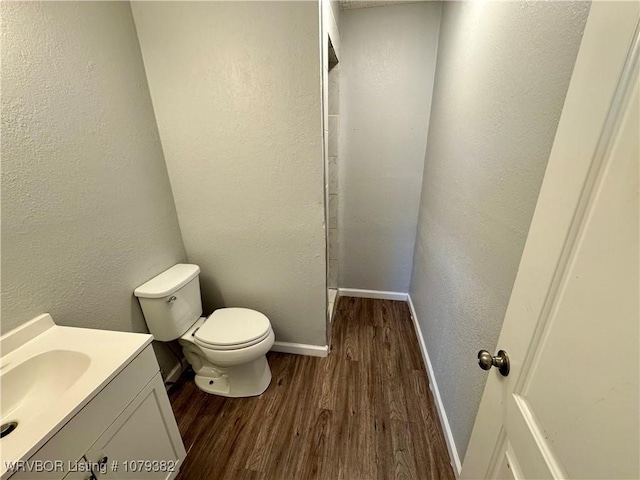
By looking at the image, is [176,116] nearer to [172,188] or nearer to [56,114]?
[172,188]

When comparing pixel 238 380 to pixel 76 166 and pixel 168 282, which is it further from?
pixel 76 166

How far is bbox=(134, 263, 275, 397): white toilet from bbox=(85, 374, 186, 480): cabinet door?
1.32ft

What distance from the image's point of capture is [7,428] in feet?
2.59

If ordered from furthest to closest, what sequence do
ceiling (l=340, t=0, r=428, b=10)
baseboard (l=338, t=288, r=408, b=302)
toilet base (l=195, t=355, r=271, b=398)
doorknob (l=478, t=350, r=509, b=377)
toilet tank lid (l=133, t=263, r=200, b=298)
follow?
baseboard (l=338, t=288, r=408, b=302), ceiling (l=340, t=0, r=428, b=10), toilet base (l=195, t=355, r=271, b=398), toilet tank lid (l=133, t=263, r=200, b=298), doorknob (l=478, t=350, r=509, b=377)

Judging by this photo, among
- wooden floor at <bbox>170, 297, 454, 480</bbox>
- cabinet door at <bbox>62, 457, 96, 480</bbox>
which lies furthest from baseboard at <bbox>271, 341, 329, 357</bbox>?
cabinet door at <bbox>62, 457, 96, 480</bbox>

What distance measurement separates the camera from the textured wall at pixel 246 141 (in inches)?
50.6

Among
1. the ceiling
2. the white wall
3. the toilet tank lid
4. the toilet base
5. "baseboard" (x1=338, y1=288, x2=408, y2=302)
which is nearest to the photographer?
the white wall

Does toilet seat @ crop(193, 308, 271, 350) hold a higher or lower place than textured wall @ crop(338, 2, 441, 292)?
lower

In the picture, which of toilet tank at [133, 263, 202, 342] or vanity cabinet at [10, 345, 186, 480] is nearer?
vanity cabinet at [10, 345, 186, 480]

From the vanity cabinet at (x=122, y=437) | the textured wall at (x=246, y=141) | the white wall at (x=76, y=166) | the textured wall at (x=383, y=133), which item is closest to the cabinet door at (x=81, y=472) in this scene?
the vanity cabinet at (x=122, y=437)

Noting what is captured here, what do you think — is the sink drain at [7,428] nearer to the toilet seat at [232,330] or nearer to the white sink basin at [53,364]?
the white sink basin at [53,364]

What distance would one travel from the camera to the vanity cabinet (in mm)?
685

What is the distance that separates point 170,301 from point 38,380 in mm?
566

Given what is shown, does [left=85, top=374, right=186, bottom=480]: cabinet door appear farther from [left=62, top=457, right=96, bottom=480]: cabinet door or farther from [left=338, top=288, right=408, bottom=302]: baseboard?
[left=338, top=288, right=408, bottom=302]: baseboard
